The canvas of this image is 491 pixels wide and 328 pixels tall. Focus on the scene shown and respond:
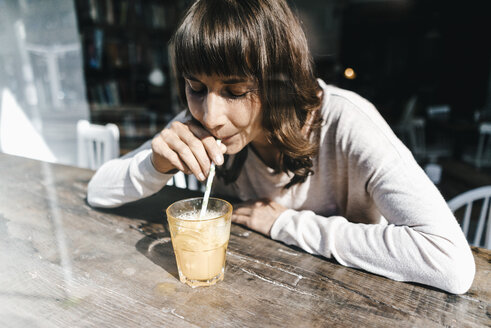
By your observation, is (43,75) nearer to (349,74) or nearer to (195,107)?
(195,107)

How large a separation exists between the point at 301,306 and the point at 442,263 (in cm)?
35

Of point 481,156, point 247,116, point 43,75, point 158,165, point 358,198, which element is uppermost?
point 43,75

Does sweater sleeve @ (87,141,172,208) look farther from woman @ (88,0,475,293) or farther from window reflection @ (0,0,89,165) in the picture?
window reflection @ (0,0,89,165)

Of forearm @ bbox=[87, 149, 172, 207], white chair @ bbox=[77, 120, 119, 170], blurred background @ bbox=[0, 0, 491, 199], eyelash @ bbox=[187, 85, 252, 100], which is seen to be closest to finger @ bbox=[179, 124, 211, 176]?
eyelash @ bbox=[187, 85, 252, 100]

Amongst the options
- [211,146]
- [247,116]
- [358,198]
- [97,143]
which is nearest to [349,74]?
[97,143]

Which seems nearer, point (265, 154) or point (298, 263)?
point (298, 263)

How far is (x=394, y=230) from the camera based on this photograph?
82 cm

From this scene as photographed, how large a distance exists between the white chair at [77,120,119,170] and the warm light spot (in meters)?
6.31

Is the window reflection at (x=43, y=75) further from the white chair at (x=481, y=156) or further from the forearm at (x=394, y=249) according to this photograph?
the white chair at (x=481, y=156)

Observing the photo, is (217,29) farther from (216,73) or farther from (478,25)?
(478,25)

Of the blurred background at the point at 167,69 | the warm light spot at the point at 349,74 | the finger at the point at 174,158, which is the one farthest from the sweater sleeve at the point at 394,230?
the warm light spot at the point at 349,74

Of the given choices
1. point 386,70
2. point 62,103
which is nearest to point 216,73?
point 62,103

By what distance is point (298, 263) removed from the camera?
801mm

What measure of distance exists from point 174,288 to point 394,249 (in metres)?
0.54
